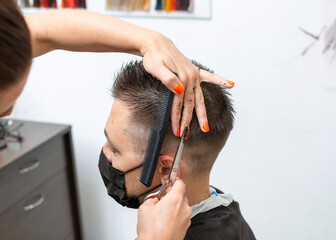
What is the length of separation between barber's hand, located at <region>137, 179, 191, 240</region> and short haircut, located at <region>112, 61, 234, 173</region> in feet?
0.60

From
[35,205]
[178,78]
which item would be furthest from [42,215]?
[178,78]

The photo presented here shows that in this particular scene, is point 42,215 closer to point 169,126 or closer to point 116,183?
point 116,183

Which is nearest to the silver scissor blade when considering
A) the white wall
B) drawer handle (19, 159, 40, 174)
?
the white wall

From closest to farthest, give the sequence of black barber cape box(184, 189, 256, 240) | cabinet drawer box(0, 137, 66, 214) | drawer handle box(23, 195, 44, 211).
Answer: black barber cape box(184, 189, 256, 240) < cabinet drawer box(0, 137, 66, 214) < drawer handle box(23, 195, 44, 211)

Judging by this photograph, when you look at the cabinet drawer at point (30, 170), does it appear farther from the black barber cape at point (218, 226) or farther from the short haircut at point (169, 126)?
the black barber cape at point (218, 226)

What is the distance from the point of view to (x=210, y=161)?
117cm

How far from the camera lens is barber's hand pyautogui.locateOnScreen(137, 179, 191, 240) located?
0.89 meters

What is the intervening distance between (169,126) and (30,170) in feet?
3.45

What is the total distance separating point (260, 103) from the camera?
185 centimetres

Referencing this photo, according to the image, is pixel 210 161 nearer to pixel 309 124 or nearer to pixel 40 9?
pixel 309 124

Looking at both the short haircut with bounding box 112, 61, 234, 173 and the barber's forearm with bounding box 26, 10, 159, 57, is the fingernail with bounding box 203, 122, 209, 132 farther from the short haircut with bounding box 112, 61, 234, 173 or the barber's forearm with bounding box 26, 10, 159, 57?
the barber's forearm with bounding box 26, 10, 159, 57

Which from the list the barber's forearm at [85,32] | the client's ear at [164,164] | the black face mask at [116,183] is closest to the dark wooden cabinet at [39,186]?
the black face mask at [116,183]

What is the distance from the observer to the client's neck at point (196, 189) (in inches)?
46.4

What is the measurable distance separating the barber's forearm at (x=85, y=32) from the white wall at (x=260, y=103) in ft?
2.56
